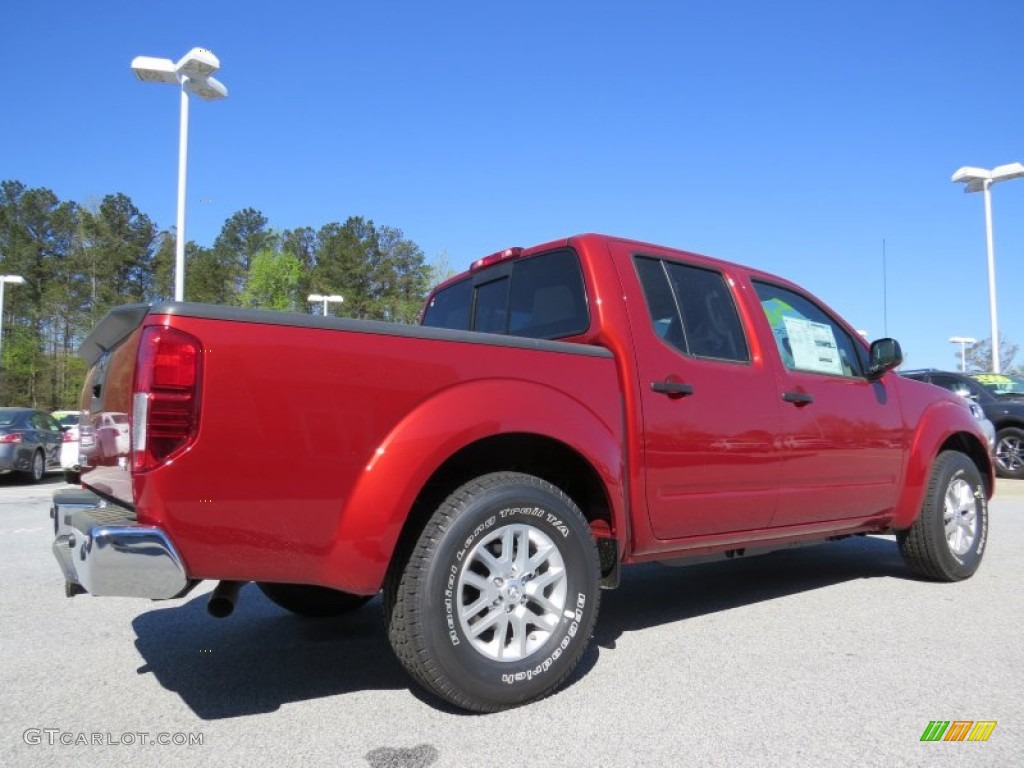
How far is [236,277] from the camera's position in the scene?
5128 cm

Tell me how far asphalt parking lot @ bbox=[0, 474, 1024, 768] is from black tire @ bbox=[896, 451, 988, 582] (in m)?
0.18

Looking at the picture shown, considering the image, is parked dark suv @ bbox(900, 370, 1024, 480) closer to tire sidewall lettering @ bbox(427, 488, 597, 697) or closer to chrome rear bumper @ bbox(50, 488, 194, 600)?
tire sidewall lettering @ bbox(427, 488, 597, 697)

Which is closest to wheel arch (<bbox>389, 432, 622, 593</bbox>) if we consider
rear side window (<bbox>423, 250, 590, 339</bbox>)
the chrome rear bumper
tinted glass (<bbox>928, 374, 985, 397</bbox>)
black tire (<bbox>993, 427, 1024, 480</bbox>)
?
rear side window (<bbox>423, 250, 590, 339</bbox>)

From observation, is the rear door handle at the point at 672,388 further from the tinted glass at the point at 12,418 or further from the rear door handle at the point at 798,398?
the tinted glass at the point at 12,418

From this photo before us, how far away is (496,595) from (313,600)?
5.81ft

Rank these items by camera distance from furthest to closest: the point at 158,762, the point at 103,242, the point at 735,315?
the point at 103,242 < the point at 735,315 < the point at 158,762

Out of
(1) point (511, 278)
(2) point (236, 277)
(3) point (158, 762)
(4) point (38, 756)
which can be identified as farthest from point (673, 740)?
(2) point (236, 277)

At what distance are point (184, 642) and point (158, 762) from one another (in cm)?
154

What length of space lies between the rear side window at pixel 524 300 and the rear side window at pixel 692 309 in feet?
1.17

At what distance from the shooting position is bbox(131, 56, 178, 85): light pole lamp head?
45.6ft

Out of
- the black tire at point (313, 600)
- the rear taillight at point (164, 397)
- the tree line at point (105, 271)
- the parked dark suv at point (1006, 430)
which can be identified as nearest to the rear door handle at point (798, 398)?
the black tire at point (313, 600)

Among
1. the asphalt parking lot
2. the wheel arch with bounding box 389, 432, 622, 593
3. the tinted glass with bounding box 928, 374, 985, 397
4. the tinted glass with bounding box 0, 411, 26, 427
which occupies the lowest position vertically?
the asphalt parking lot

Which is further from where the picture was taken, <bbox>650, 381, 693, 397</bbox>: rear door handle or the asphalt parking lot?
<bbox>650, 381, 693, 397</bbox>: rear door handle

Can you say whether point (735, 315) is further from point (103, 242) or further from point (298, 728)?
point (103, 242)
